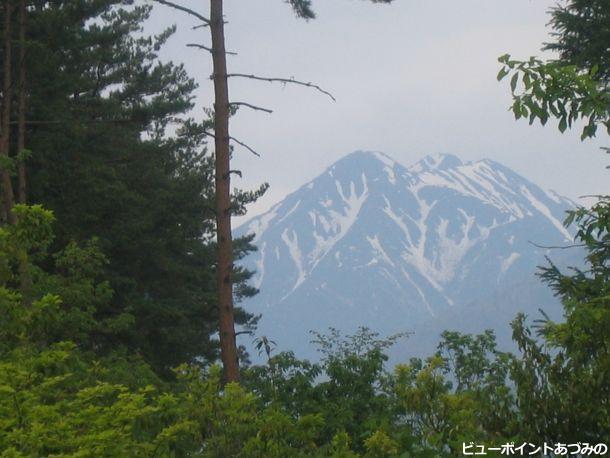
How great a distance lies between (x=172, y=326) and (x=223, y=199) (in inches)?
552

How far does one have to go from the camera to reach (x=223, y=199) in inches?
504

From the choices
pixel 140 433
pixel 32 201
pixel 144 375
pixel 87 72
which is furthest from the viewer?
pixel 87 72

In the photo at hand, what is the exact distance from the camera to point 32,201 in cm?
2170

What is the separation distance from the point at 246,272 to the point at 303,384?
27.2 meters

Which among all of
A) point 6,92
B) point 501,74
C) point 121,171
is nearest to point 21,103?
point 6,92

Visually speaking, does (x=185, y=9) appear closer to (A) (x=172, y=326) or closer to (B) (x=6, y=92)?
(B) (x=6, y=92)

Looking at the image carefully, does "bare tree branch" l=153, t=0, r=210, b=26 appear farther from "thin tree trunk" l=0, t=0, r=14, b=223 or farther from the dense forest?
"thin tree trunk" l=0, t=0, r=14, b=223

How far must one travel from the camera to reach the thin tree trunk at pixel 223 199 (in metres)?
12.7

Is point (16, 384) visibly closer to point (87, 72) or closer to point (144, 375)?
point (144, 375)

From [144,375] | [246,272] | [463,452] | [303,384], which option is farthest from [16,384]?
[246,272]

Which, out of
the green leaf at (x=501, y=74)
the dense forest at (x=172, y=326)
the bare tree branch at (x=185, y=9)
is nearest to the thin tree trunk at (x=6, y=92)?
the dense forest at (x=172, y=326)

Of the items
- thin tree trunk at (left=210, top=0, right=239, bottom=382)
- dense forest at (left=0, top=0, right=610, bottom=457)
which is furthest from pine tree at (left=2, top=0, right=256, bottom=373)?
thin tree trunk at (left=210, top=0, right=239, bottom=382)

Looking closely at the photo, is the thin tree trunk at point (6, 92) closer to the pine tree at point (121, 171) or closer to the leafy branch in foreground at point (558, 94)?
the pine tree at point (121, 171)

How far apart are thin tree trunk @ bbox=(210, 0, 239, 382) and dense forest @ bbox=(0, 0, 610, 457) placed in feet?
0.37
